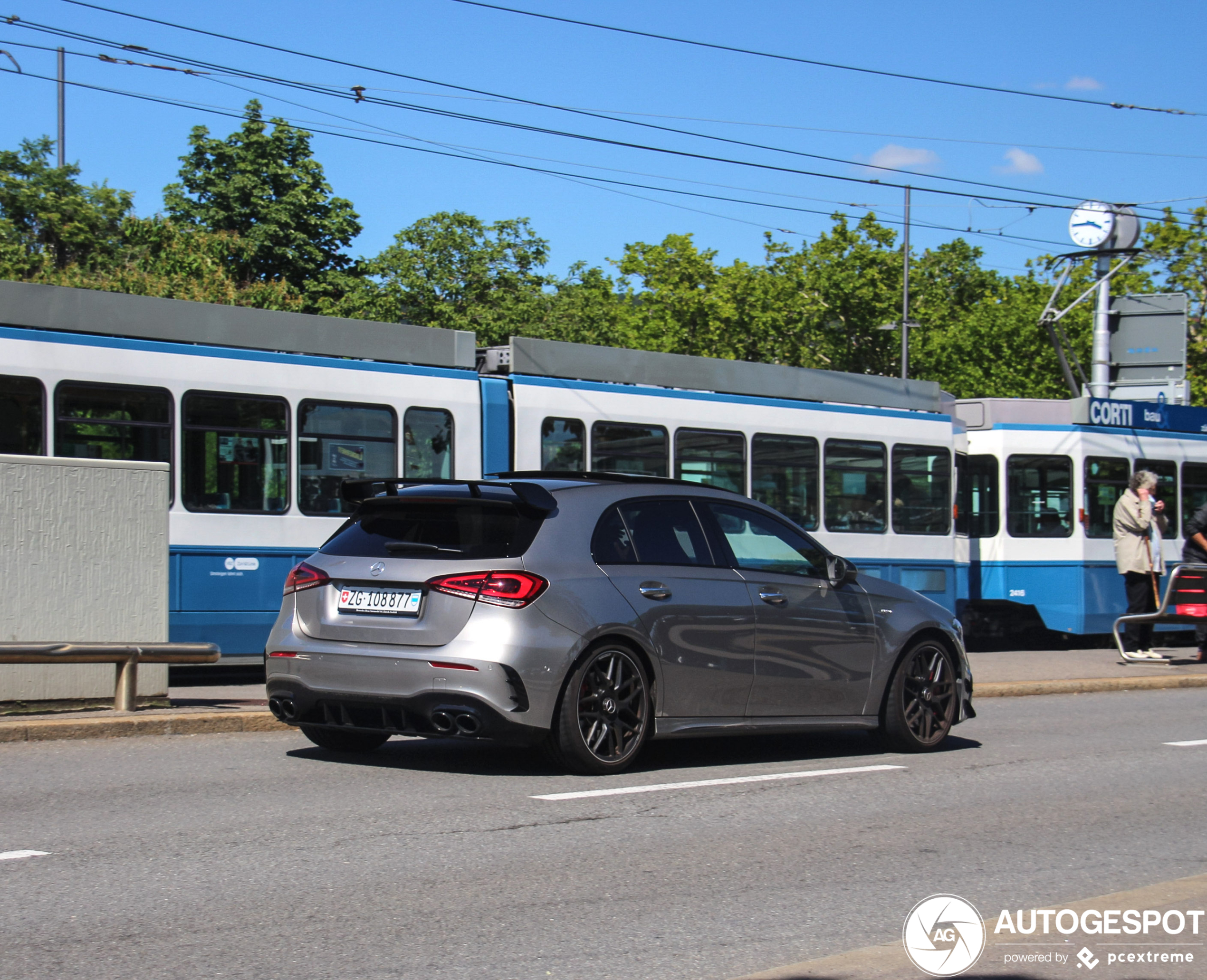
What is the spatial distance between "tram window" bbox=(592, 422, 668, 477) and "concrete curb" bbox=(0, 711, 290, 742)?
20.6 ft

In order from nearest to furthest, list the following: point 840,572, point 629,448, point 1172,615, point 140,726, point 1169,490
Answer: point 840,572, point 140,726, point 629,448, point 1172,615, point 1169,490

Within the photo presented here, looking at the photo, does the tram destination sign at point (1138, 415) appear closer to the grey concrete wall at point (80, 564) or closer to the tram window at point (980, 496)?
the tram window at point (980, 496)

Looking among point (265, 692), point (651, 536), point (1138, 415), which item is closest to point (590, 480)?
point (651, 536)

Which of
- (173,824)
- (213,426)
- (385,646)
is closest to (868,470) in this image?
(213,426)

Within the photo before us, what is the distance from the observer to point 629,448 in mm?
15742

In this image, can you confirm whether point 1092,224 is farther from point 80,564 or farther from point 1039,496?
point 80,564

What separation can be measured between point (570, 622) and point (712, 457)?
9.12m

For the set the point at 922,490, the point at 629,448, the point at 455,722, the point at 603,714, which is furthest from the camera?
the point at 922,490

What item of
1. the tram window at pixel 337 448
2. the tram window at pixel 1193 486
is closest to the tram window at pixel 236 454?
the tram window at pixel 337 448

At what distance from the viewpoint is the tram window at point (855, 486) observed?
17.8m

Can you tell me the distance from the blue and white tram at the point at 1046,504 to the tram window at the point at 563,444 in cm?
680

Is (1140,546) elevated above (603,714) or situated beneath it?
elevated above

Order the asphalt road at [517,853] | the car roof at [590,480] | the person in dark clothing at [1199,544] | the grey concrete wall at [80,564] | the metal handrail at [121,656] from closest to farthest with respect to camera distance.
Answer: the asphalt road at [517,853] < the car roof at [590,480] < the metal handrail at [121,656] < the grey concrete wall at [80,564] < the person in dark clothing at [1199,544]

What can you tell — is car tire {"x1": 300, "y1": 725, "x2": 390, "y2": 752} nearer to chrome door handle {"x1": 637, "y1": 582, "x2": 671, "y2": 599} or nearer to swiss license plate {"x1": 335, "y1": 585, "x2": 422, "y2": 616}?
swiss license plate {"x1": 335, "y1": 585, "x2": 422, "y2": 616}
